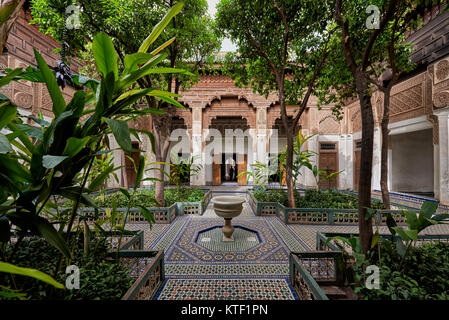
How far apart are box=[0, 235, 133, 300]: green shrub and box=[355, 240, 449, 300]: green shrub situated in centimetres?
134

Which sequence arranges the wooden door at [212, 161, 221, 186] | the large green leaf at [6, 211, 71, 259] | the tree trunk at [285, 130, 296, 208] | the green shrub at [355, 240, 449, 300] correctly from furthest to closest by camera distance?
the wooden door at [212, 161, 221, 186] < the tree trunk at [285, 130, 296, 208] < the green shrub at [355, 240, 449, 300] < the large green leaf at [6, 211, 71, 259]

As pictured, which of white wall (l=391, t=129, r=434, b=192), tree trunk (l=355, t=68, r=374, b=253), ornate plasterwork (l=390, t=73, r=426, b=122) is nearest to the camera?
tree trunk (l=355, t=68, r=374, b=253)

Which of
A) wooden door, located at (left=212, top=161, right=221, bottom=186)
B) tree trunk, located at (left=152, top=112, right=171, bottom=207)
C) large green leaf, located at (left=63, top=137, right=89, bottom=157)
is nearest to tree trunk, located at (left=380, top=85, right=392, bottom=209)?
tree trunk, located at (left=152, top=112, right=171, bottom=207)

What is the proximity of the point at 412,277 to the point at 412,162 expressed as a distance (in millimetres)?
7391

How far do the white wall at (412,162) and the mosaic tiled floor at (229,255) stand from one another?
3.93 meters

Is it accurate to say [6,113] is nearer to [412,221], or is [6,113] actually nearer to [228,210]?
[412,221]

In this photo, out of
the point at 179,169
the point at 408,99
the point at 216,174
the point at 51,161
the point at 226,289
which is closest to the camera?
the point at 51,161

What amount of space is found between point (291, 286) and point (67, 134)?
1.85m

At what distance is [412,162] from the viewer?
21.1 feet

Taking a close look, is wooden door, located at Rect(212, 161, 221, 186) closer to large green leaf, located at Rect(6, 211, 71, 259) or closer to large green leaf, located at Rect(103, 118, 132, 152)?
large green leaf, located at Rect(6, 211, 71, 259)

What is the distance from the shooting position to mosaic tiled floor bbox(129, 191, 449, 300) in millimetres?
1564

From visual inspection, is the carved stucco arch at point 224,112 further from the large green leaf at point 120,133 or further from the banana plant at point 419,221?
the large green leaf at point 120,133

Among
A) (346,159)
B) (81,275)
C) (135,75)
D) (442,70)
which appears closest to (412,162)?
(346,159)

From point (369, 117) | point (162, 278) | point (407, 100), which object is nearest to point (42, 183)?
point (162, 278)
